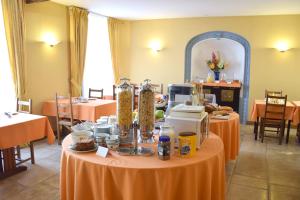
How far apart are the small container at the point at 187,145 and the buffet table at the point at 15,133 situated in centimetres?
207

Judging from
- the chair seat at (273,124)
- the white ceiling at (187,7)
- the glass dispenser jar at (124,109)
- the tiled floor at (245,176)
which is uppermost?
the white ceiling at (187,7)

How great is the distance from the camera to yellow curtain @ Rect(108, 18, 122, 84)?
6.44 m

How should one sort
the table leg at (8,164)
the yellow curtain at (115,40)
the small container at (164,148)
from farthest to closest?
the yellow curtain at (115,40)
the table leg at (8,164)
the small container at (164,148)

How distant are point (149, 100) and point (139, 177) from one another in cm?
55

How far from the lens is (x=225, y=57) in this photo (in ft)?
21.4

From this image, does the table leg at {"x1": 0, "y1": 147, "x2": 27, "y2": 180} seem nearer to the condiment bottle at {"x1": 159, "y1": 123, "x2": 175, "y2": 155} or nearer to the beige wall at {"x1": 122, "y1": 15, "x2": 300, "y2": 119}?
the condiment bottle at {"x1": 159, "y1": 123, "x2": 175, "y2": 155}

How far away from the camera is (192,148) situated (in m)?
1.72

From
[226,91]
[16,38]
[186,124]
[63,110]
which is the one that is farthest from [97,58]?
[186,124]

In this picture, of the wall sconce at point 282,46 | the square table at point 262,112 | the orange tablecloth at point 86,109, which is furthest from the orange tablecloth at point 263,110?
the orange tablecloth at point 86,109

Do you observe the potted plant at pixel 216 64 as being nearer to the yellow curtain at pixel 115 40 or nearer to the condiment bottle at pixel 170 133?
the yellow curtain at pixel 115 40

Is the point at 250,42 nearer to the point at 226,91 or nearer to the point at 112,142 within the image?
the point at 226,91

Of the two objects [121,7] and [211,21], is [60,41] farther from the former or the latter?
[211,21]

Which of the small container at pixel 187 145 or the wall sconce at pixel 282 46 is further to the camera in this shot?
the wall sconce at pixel 282 46

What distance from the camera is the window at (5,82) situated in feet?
13.2
